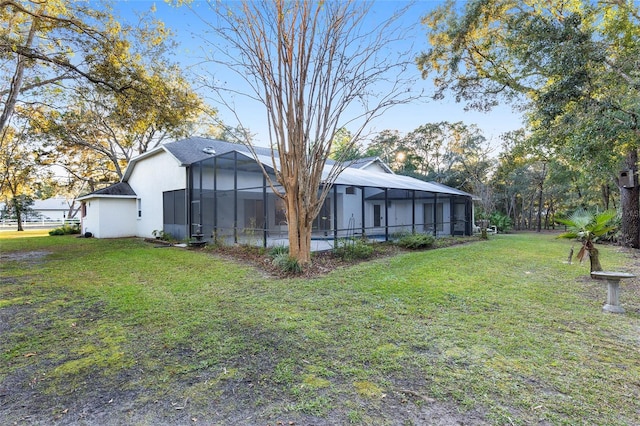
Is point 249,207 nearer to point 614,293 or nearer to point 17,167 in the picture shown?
point 614,293

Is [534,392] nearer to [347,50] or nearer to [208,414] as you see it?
[208,414]

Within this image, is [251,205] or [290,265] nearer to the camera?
[290,265]

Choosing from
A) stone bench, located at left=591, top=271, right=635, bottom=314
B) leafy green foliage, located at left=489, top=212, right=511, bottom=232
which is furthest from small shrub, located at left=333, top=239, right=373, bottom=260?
leafy green foliage, located at left=489, top=212, right=511, bottom=232

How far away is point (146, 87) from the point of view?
9.52 meters

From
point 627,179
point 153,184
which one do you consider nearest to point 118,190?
point 153,184

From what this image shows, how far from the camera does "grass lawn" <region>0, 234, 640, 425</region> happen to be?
2.20m

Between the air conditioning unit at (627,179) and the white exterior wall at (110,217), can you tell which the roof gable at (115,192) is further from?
the air conditioning unit at (627,179)

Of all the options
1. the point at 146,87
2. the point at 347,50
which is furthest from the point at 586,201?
the point at 146,87

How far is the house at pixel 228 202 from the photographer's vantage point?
11.3 meters

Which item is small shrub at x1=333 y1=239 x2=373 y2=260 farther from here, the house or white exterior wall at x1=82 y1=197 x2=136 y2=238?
white exterior wall at x1=82 y1=197 x2=136 y2=238

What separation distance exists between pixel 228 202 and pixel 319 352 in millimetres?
10359

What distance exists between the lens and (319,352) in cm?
306

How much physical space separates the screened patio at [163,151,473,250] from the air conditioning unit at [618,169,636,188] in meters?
5.99

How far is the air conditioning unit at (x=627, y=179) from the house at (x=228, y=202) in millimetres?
5961
